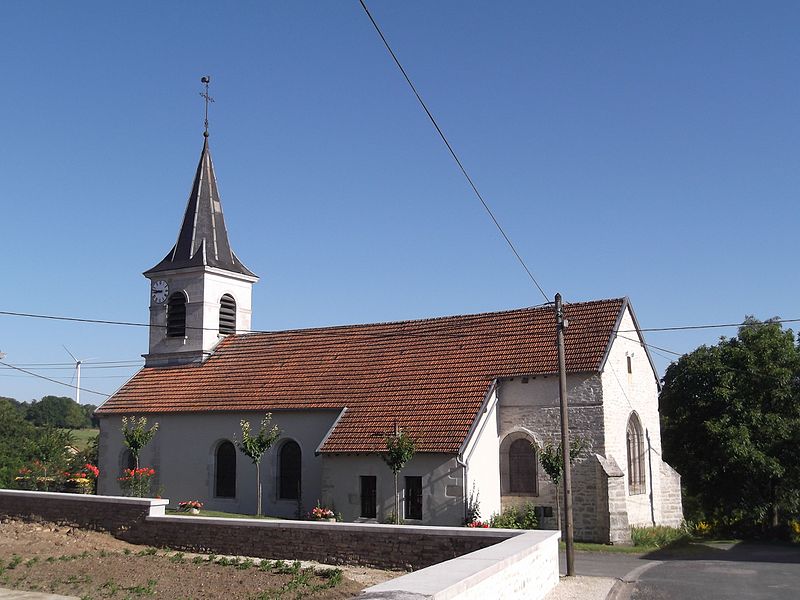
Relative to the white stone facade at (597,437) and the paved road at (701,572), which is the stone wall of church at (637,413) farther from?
the paved road at (701,572)

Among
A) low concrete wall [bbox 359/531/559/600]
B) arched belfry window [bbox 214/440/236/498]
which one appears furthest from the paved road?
arched belfry window [bbox 214/440/236/498]

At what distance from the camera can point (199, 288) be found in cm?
3494

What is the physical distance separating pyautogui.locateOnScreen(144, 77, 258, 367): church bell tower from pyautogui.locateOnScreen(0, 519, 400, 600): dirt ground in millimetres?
15649

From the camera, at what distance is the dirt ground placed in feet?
44.4

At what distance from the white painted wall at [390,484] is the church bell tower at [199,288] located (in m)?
11.0

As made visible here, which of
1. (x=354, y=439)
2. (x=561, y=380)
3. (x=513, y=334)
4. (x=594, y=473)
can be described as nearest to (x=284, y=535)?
(x=561, y=380)

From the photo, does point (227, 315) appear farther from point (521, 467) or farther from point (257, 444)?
point (521, 467)

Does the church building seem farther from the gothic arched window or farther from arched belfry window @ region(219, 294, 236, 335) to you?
arched belfry window @ region(219, 294, 236, 335)

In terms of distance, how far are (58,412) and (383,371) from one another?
91036mm

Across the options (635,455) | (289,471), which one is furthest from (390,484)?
(635,455)

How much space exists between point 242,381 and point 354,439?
300 inches

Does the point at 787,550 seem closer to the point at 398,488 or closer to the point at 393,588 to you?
the point at 398,488

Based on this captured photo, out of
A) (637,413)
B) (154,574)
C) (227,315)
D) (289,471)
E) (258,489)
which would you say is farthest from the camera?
(227,315)

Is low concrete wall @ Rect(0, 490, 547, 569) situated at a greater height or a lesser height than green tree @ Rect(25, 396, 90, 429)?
lesser
